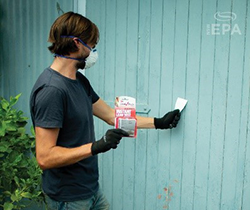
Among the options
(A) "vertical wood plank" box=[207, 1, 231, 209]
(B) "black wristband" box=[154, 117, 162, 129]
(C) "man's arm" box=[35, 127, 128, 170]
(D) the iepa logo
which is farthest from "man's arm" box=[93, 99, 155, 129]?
(D) the iepa logo

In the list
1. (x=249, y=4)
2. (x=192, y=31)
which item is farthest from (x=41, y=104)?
(x=249, y=4)

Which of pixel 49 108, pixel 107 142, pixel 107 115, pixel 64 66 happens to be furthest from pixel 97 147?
pixel 107 115

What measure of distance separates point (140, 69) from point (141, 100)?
0.24m

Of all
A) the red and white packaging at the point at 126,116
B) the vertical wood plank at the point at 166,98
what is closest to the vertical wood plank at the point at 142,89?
the vertical wood plank at the point at 166,98

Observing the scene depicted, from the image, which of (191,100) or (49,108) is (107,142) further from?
(191,100)

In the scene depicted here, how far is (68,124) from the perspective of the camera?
1947 mm

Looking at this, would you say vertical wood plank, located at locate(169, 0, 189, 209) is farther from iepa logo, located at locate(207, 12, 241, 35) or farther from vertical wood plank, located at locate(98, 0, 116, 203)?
vertical wood plank, located at locate(98, 0, 116, 203)

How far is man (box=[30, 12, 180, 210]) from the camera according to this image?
185cm

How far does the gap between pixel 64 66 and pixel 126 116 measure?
1.50ft

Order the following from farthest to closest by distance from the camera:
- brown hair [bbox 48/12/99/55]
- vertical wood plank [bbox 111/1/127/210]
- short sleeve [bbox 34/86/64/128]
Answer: vertical wood plank [bbox 111/1/127/210] < brown hair [bbox 48/12/99/55] < short sleeve [bbox 34/86/64/128]

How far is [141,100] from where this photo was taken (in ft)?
9.23

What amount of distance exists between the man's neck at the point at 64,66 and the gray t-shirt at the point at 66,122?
5 centimetres

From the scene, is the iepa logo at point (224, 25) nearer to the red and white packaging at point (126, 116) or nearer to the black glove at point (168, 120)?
the black glove at point (168, 120)

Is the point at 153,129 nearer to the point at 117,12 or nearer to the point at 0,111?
the point at 117,12
